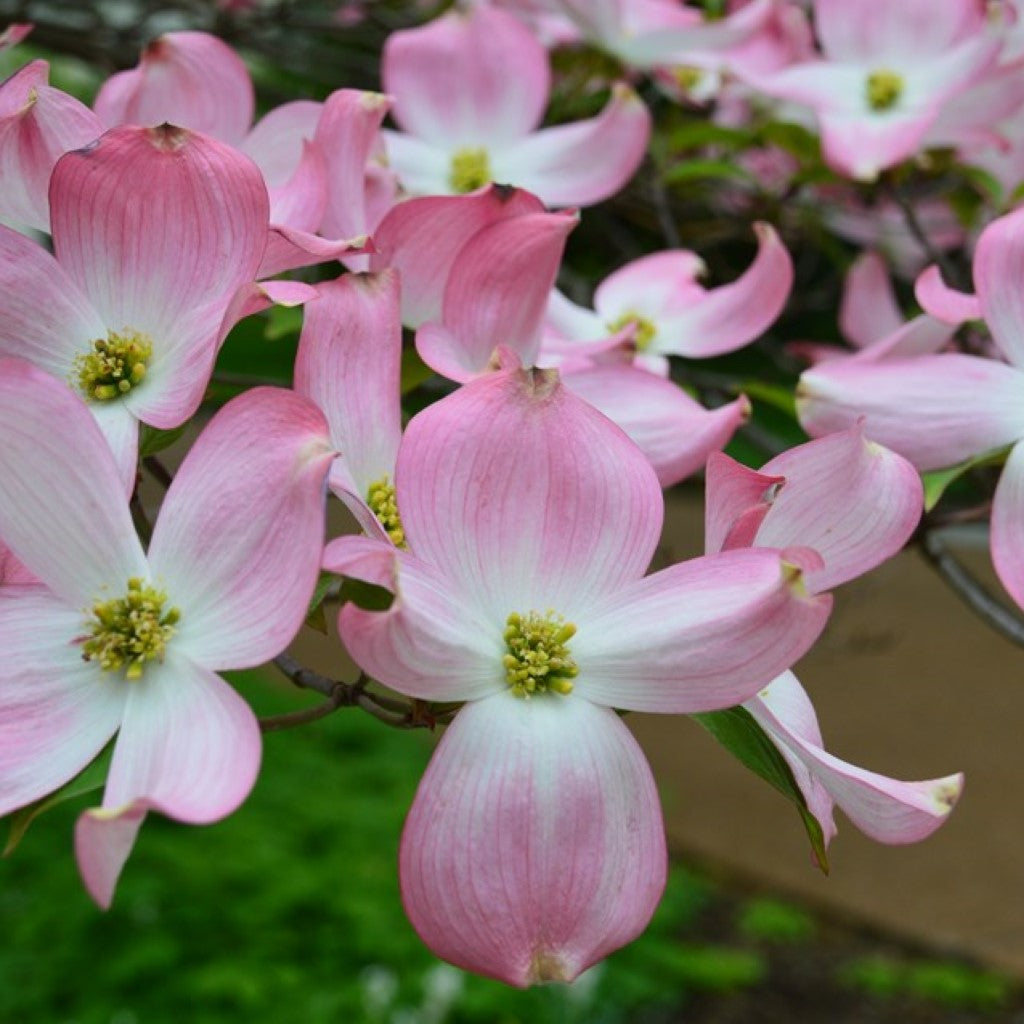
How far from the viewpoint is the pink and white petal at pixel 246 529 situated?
0.40 metres

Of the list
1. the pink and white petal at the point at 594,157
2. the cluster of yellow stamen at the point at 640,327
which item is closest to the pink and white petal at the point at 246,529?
the cluster of yellow stamen at the point at 640,327

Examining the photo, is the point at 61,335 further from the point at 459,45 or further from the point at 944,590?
the point at 944,590

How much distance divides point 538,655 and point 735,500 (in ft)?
0.26

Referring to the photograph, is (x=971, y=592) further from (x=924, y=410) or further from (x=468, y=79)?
(x=468, y=79)

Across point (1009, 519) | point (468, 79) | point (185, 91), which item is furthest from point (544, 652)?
point (468, 79)

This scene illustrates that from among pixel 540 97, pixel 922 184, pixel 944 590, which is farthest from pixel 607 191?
pixel 944 590

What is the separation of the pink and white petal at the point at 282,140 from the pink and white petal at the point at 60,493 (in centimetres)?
22

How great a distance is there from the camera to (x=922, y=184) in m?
1.40

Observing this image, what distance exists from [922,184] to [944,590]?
257cm

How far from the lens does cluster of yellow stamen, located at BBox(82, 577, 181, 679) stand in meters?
0.42

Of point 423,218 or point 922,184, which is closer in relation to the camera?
point 423,218

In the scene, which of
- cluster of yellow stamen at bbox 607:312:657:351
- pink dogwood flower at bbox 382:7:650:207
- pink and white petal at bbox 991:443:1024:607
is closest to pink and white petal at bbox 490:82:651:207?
pink dogwood flower at bbox 382:7:650:207

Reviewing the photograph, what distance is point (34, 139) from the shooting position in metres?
0.48

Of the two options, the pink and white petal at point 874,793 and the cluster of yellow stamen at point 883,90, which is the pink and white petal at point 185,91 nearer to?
the pink and white petal at point 874,793
